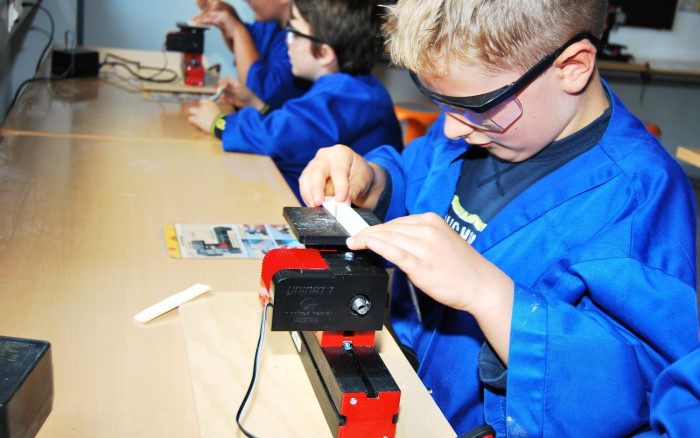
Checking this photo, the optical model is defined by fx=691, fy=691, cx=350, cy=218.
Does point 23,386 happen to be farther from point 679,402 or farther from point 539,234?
point 539,234

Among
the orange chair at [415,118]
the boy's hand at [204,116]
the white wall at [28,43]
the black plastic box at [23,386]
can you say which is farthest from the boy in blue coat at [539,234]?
the white wall at [28,43]

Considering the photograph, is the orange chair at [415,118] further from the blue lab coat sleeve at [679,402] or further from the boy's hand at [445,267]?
the blue lab coat sleeve at [679,402]

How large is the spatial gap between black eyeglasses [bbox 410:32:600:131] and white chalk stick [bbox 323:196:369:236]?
0.74ft

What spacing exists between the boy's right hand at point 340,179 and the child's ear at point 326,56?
2.96 feet

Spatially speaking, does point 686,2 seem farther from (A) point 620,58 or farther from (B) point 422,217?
(B) point 422,217

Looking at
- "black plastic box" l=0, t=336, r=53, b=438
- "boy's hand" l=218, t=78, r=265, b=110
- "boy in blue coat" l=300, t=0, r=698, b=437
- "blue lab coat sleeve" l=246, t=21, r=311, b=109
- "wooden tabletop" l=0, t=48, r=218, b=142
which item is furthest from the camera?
"blue lab coat sleeve" l=246, t=21, r=311, b=109

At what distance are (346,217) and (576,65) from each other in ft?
1.39

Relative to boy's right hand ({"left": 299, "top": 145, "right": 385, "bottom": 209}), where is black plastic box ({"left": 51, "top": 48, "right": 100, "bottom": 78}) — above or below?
below

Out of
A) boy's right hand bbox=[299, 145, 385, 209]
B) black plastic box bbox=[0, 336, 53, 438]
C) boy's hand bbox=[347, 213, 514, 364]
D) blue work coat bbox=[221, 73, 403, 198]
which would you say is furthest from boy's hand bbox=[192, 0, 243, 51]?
black plastic box bbox=[0, 336, 53, 438]

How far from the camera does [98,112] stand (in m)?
2.29

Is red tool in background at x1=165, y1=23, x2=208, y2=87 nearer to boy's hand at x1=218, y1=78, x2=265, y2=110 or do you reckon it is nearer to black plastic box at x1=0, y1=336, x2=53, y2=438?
boy's hand at x1=218, y1=78, x2=265, y2=110

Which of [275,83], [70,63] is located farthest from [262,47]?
[70,63]

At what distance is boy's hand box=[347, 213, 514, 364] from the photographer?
34.2 inches

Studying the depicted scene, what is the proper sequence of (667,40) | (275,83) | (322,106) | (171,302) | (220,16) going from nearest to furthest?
(171,302) → (322,106) → (275,83) → (220,16) → (667,40)
